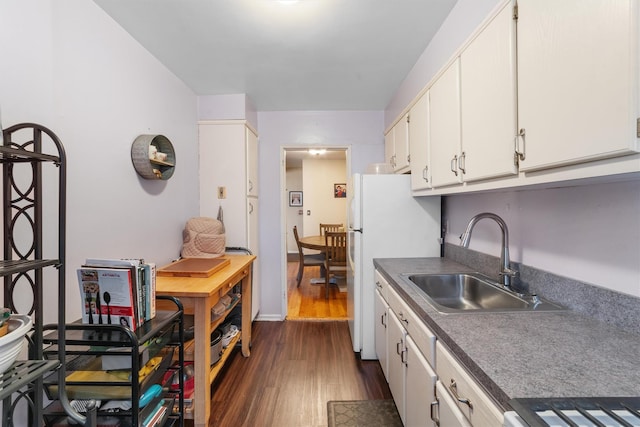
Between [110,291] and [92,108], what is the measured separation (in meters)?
0.99

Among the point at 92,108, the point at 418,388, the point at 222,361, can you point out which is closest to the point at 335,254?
the point at 222,361

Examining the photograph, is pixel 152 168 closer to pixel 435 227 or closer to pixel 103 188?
pixel 103 188

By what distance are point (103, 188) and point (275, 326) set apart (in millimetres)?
2106

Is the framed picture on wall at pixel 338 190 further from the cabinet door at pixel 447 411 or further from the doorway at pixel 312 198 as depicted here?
the cabinet door at pixel 447 411

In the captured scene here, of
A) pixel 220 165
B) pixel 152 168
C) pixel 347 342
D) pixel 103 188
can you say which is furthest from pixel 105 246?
pixel 347 342

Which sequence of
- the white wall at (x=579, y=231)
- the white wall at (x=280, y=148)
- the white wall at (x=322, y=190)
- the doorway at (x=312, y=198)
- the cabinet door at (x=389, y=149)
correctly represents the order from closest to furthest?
1. the white wall at (x=579, y=231)
2. the cabinet door at (x=389, y=149)
3. the white wall at (x=280, y=148)
4. the doorway at (x=312, y=198)
5. the white wall at (x=322, y=190)

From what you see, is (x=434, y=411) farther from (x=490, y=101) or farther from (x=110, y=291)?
(x=110, y=291)

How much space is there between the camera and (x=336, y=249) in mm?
3816

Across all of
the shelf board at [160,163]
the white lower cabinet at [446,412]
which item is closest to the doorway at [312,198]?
the shelf board at [160,163]

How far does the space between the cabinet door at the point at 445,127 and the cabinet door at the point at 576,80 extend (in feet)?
1.47

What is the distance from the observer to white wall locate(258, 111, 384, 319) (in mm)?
3176

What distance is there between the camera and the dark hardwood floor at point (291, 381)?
5.70ft

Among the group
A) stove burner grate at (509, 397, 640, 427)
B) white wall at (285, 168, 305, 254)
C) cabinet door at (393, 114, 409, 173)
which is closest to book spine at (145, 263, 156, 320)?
stove burner grate at (509, 397, 640, 427)

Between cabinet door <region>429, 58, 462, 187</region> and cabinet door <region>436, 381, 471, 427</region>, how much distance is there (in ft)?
3.05
